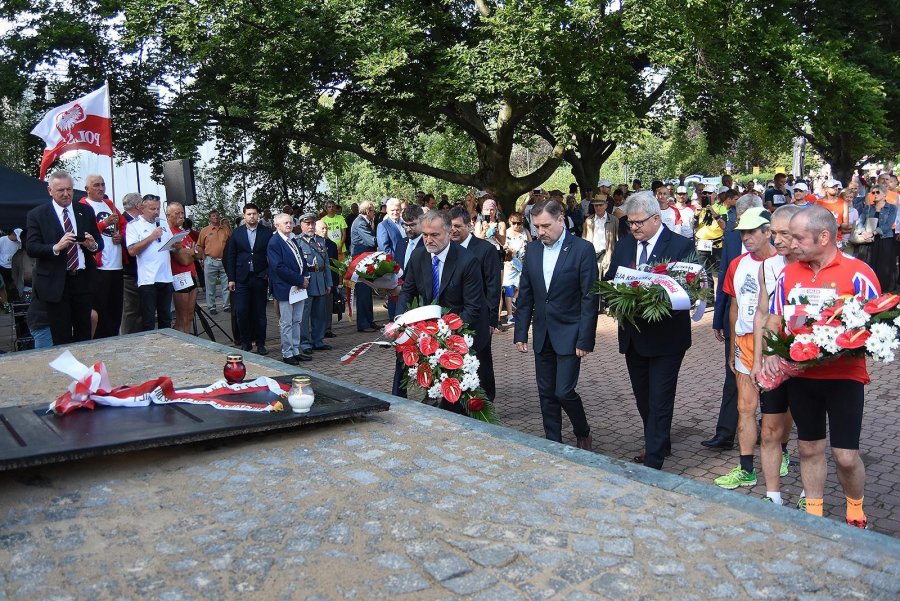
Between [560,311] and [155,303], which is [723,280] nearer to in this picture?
[560,311]

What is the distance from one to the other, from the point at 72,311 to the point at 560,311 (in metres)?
5.91

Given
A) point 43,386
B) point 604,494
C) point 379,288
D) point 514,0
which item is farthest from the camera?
point 514,0

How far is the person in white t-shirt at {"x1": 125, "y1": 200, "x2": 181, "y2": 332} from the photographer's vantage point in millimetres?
9852

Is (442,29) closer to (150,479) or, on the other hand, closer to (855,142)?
(855,142)

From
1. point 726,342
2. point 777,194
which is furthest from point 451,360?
point 777,194

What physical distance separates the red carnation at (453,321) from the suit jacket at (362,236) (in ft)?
24.6

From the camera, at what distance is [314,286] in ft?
38.9

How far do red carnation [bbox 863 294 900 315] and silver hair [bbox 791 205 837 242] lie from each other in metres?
0.49

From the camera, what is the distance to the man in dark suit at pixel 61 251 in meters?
8.70

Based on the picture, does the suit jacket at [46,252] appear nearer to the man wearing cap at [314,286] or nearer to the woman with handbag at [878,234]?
the man wearing cap at [314,286]

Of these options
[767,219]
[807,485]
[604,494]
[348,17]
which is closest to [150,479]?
[604,494]

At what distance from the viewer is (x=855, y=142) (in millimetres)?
22484

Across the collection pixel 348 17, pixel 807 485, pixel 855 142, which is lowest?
pixel 807 485

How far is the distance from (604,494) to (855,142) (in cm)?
A: 2166
